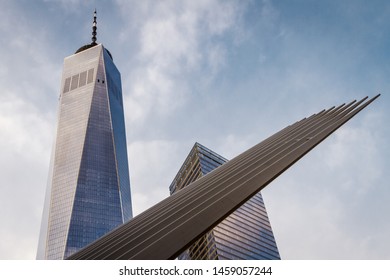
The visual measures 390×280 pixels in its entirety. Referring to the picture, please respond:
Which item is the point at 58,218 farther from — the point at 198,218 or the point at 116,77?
the point at 198,218

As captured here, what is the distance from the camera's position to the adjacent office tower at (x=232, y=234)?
8325 centimetres

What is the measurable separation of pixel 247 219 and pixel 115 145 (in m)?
59.2

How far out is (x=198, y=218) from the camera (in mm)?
7227

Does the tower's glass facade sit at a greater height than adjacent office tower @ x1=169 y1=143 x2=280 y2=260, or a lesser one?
greater

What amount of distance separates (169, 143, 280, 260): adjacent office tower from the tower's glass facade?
86.1 feet

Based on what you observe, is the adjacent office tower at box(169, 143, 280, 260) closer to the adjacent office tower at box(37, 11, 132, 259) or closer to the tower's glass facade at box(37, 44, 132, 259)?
the adjacent office tower at box(37, 11, 132, 259)

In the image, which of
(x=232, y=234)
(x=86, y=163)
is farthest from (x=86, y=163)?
(x=232, y=234)

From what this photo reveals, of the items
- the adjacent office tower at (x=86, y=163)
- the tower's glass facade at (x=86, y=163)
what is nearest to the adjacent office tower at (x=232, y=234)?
the adjacent office tower at (x=86, y=163)

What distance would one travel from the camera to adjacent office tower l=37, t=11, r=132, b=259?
108688 millimetres

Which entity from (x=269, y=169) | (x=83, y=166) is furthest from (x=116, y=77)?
(x=269, y=169)

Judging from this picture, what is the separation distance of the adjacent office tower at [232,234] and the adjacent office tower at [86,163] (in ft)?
84.3

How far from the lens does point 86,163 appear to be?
12150 centimetres

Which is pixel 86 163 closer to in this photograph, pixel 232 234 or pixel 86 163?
pixel 86 163

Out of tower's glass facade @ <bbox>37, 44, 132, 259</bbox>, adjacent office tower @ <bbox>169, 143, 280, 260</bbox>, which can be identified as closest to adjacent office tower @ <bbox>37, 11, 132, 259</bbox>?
tower's glass facade @ <bbox>37, 44, 132, 259</bbox>
